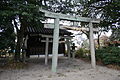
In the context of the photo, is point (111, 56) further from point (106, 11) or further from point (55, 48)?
point (55, 48)

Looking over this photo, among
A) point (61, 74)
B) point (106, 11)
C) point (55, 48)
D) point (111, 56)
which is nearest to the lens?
point (61, 74)

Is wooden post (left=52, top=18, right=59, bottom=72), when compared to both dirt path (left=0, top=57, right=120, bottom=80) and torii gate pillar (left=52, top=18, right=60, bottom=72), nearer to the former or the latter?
torii gate pillar (left=52, top=18, right=60, bottom=72)

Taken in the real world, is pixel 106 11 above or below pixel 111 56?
above

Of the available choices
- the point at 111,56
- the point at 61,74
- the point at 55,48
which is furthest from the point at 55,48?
the point at 111,56

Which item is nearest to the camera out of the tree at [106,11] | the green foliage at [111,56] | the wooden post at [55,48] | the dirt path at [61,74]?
the dirt path at [61,74]

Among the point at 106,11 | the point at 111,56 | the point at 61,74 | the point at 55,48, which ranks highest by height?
the point at 106,11

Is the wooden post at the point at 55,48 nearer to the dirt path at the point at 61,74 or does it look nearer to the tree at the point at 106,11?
the dirt path at the point at 61,74

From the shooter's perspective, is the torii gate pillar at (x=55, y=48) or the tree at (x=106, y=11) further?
the tree at (x=106, y=11)

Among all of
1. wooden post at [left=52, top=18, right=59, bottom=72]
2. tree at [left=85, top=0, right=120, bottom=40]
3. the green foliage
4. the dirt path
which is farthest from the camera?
tree at [left=85, top=0, right=120, bottom=40]

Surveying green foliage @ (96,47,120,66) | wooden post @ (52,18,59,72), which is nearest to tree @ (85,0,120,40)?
green foliage @ (96,47,120,66)

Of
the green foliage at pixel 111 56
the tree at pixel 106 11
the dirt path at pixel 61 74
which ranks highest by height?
the tree at pixel 106 11

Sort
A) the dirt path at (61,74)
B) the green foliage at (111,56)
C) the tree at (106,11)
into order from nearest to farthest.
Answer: the dirt path at (61,74), the green foliage at (111,56), the tree at (106,11)

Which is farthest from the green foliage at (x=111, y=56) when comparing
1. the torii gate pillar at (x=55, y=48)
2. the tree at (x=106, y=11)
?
the torii gate pillar at (x=55, y=48)

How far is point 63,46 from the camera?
43.2 ft
